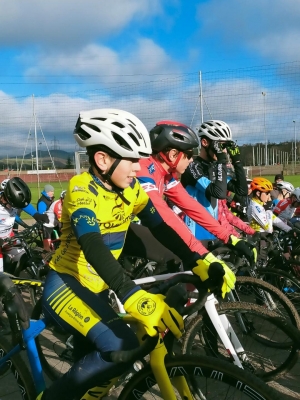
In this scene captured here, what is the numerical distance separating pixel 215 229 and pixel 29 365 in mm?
1847

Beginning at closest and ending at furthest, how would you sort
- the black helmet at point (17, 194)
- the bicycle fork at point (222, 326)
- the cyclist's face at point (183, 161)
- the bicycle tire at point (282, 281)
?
1. the bicycle fork at point (222, 326)
2. the cyclist's face at point (183, 161)
3. the bicycle tire at point (282, 281)
4. the black helmet at point (17, 194)

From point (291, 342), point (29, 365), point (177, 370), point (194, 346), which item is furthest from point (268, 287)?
point (29, 365)

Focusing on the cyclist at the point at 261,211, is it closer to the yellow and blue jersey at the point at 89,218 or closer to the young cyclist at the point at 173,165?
the young cyclist at the point at 173,165

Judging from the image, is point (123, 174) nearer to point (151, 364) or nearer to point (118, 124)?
point (118, 124)

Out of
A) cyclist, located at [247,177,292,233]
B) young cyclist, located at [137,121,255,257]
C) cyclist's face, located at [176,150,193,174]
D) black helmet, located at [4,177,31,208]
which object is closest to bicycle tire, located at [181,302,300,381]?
young cyclist, located at [137,121,255,257]

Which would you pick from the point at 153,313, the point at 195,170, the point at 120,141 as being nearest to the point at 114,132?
the point at 120,141

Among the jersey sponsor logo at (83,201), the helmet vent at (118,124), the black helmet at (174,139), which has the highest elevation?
the helmet vent at (118,124)

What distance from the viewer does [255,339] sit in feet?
11.4

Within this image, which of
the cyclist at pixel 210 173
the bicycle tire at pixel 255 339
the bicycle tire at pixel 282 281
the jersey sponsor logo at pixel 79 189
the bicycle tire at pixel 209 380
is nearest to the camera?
the bicycle tire at pixel 209 380

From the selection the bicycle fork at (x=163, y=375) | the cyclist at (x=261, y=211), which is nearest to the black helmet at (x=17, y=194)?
the cyclist at (x=261, y=211)

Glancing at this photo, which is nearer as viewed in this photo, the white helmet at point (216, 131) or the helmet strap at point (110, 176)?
the helmet strap at point (110, 176)

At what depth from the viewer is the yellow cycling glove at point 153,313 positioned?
1821mm

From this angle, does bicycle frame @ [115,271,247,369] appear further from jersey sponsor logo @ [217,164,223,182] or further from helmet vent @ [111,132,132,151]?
jersey sponsor logo @ [217,164,223,182]

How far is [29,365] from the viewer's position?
244 centimetres
